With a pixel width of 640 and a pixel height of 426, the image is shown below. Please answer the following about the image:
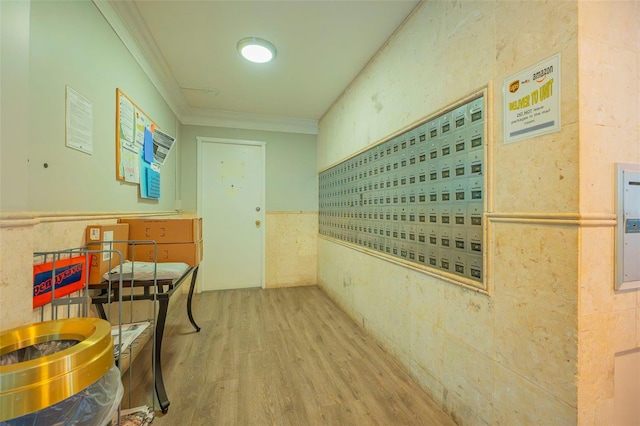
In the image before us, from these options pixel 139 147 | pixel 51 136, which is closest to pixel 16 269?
pixel 51 136

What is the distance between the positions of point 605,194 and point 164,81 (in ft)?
10.3

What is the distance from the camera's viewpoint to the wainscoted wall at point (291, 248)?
3467mm

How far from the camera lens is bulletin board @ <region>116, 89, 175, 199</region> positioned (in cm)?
167

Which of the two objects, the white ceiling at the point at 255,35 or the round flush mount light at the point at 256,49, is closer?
the white ceiling at the point at 255,35

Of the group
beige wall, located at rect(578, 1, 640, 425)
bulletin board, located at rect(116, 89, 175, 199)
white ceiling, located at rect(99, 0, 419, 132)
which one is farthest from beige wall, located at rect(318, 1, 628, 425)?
bulletin board, located at rect(116, 89, 175, 199)

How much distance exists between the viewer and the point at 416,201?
5.16ft

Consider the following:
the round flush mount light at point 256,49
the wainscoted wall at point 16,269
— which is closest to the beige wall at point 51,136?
the wainscoted wall at point 16,269

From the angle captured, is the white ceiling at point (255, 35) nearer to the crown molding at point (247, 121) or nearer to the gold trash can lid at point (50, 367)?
the crown molding at point (247, 121)

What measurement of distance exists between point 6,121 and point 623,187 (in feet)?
6.16

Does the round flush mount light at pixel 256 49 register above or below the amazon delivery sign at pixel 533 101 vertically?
above

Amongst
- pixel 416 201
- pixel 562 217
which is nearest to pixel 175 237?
pixel 416 201

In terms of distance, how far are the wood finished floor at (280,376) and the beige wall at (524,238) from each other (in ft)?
0.90

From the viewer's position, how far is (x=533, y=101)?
940 mm

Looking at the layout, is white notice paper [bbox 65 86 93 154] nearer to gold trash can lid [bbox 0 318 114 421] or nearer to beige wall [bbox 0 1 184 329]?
beige wall [bbox 0 1 184 329]
